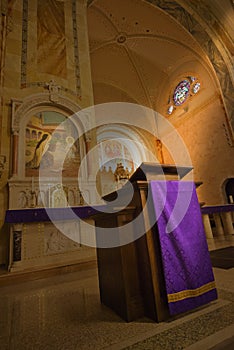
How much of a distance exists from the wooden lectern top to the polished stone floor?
3.86 ft

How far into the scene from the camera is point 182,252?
1.68m

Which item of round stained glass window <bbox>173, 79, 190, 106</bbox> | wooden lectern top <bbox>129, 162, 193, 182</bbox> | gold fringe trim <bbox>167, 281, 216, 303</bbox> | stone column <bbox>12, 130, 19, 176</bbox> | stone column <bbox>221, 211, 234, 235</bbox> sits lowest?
gold fringe trim <bbox>167, 281, 216, 303</bbox>

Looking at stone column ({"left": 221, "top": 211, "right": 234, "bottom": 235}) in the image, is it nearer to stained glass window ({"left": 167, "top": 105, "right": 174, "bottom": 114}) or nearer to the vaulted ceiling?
the vaulted ceiling

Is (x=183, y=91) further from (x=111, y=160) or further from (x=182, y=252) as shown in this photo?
(x=182, y=252)

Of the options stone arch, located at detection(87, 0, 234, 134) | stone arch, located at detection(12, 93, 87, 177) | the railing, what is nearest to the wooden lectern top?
stone arch, located at detection(12, 93, 87, 177)

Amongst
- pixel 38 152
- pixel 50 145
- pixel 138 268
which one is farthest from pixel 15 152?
pixel 138 268

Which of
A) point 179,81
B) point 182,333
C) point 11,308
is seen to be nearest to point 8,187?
point 11,308

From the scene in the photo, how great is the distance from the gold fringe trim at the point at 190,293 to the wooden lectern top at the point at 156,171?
1.01 m

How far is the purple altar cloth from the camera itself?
5.16 feet

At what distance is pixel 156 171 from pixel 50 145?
411cm

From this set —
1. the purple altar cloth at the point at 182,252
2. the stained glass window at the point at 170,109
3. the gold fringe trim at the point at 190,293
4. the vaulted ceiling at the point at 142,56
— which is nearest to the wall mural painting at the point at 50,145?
the purple altar cloth at the point at 182,252

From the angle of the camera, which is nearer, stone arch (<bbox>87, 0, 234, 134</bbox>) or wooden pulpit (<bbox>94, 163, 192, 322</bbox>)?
wooden pulpit (<bbox>94, 163, 192, 322</bbox>)

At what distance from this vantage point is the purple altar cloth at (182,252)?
1.57 m

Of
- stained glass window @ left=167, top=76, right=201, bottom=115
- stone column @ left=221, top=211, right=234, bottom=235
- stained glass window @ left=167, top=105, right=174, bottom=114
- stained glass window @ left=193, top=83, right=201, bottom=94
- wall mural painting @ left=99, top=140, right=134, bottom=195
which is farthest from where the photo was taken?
wall mural painting @ left=99, top=140, right=134, bottom=195
